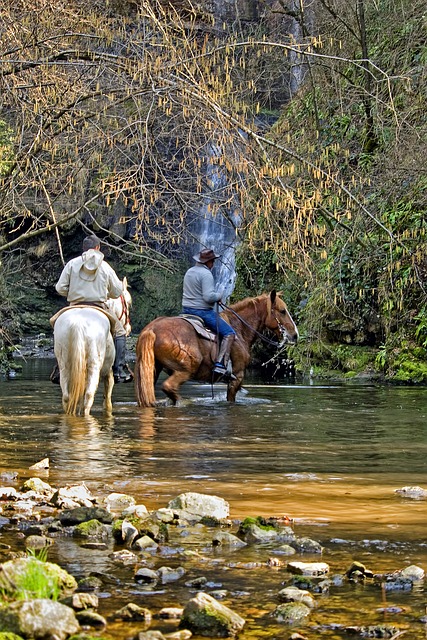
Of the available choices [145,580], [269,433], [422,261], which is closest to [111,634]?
[145,580]

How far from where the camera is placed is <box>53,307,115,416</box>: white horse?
12.0m

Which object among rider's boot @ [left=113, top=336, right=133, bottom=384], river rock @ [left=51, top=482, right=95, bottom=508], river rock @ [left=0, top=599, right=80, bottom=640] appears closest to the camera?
river rock @ [left=0, top=599, right=80, bottom=640]

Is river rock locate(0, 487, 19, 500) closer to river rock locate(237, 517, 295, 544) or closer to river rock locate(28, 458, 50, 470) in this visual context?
river rock locate(28, 458, 50, 470)

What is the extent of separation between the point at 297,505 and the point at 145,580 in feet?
7.27

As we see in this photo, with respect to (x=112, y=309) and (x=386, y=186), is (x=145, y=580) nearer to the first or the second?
(x=112, y=309)

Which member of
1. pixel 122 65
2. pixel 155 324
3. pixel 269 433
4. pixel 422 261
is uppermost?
pixel 122 65

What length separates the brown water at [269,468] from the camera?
427 centimetres

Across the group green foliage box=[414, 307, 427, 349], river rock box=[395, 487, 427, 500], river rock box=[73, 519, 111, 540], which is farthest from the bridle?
→ river rock box=[73, 519, 111, 540]

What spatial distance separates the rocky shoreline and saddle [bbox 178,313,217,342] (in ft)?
27.1

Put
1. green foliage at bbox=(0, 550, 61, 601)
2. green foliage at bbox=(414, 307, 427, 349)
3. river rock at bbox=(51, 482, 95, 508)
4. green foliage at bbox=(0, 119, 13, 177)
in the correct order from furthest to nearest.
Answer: green foliage at bbox=(414, 307, 427, 349) → green foliage at bbox=(0, 119, 13, 177) → river rock at bbox=(51, 482, 95, 508) → green foliage at bbox=(0, 550, 61, 601)

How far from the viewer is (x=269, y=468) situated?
8.23 m

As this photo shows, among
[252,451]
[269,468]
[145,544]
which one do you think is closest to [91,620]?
[145,544]

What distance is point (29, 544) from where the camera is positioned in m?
5.07

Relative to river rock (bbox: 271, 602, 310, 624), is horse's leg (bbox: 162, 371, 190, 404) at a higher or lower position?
higher
